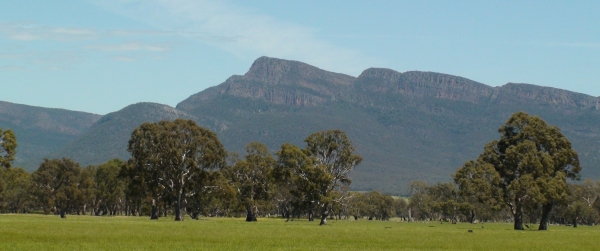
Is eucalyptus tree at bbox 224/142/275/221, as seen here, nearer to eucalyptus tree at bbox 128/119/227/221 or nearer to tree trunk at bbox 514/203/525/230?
eucalyptus tree at bbox 128/119/227/221

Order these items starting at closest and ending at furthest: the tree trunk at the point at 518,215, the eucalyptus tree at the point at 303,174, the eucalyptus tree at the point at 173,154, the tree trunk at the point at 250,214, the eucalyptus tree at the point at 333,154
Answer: the tree trunk at the point at 518,215, the eucalyptus tree at the point at 303,174, the eucalyptus tree at the point at 173,154, the eucalyptus tree at the point at 333,154, the tree trunk at the point at 250,214

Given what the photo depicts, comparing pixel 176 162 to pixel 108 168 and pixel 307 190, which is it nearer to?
pixel 307 190

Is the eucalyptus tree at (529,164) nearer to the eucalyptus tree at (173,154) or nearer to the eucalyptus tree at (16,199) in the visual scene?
the eucalyptus tree at (173,154)

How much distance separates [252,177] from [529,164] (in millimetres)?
42077

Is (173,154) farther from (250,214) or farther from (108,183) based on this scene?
(108,183)

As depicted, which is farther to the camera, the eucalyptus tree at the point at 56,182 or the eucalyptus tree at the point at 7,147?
the eucalyptus tree at the point at 56,182

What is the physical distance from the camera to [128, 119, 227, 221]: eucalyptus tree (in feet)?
293

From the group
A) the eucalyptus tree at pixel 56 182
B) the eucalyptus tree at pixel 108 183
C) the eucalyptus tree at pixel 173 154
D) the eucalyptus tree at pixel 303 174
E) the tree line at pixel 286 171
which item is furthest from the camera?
the eucalyptus tree at pixel 108 183

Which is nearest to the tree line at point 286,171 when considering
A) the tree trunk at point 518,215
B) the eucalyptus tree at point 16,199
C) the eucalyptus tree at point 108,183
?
the tree trunk at point 518,215

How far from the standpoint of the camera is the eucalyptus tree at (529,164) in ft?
256

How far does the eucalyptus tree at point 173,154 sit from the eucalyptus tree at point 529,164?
3306 cm

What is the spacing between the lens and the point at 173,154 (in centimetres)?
8875

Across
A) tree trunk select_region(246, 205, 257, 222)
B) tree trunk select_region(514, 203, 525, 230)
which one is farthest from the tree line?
tree trunk select_region(246, 205, 257, 222)

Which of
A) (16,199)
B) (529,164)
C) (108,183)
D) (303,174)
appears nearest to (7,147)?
(303,174)
